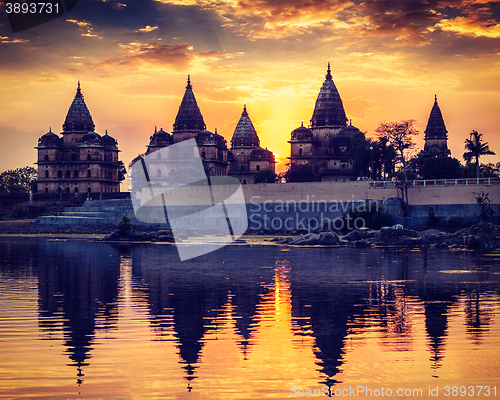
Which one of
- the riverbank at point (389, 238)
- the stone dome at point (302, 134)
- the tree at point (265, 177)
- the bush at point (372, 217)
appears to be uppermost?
the stone dome at point (302, 134)

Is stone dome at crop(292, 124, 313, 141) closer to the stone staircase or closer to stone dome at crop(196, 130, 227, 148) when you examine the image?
stone dome at crop(196, 130, 227, 148)

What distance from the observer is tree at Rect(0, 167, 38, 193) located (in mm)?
102938

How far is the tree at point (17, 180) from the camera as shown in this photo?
103 meters

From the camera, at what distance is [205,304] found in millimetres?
17250

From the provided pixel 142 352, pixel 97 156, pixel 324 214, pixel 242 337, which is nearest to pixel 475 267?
pixel 242 337

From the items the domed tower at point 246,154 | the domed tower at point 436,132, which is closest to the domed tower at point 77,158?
the domed tower at point 246,154

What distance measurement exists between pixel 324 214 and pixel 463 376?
5133 cm

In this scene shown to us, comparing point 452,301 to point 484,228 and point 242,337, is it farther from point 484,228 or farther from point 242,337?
point 484,228

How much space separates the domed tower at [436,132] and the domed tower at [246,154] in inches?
1034

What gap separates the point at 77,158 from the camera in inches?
3743

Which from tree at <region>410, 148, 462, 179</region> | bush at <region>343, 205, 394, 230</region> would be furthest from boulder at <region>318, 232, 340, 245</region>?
tree at <region>410, 148, 462, 179</region>

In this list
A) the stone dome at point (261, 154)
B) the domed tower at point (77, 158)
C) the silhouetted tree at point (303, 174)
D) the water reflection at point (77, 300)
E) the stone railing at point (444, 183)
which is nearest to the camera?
the water reflection at point (77, 300)

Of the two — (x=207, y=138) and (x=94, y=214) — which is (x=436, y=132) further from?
(x=94, y=214)

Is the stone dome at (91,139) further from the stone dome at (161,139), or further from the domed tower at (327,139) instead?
the domed tower at (327,139)
